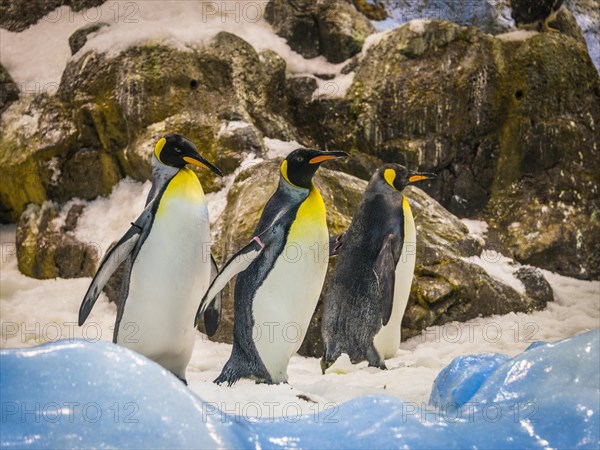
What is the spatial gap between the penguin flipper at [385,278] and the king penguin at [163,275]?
0.99 metres

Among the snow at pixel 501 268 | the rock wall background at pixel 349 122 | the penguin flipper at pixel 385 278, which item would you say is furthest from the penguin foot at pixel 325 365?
the rock wall background at pixel 349 122

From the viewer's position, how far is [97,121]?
6715 millimetres

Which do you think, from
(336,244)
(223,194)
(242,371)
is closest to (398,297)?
(336,244)

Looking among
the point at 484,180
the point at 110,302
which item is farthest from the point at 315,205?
the point at 484,180

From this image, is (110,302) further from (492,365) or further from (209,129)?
(492,365)

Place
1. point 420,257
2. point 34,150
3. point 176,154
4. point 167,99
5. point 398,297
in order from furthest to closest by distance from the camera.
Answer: point 34,150, point 167,99, point 420,257, point 398,297, point 176,154

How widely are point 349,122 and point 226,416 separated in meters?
5.90

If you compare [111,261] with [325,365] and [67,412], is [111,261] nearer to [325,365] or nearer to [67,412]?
[325,365]

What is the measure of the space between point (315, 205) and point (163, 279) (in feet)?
2.73


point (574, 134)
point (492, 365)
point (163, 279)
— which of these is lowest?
point (574, 134)

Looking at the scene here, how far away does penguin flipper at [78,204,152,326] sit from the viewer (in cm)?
327

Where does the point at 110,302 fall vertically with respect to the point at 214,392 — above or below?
below

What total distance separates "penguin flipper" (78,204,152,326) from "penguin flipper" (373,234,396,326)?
1284 mm

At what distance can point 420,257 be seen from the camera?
5094 millimetres
